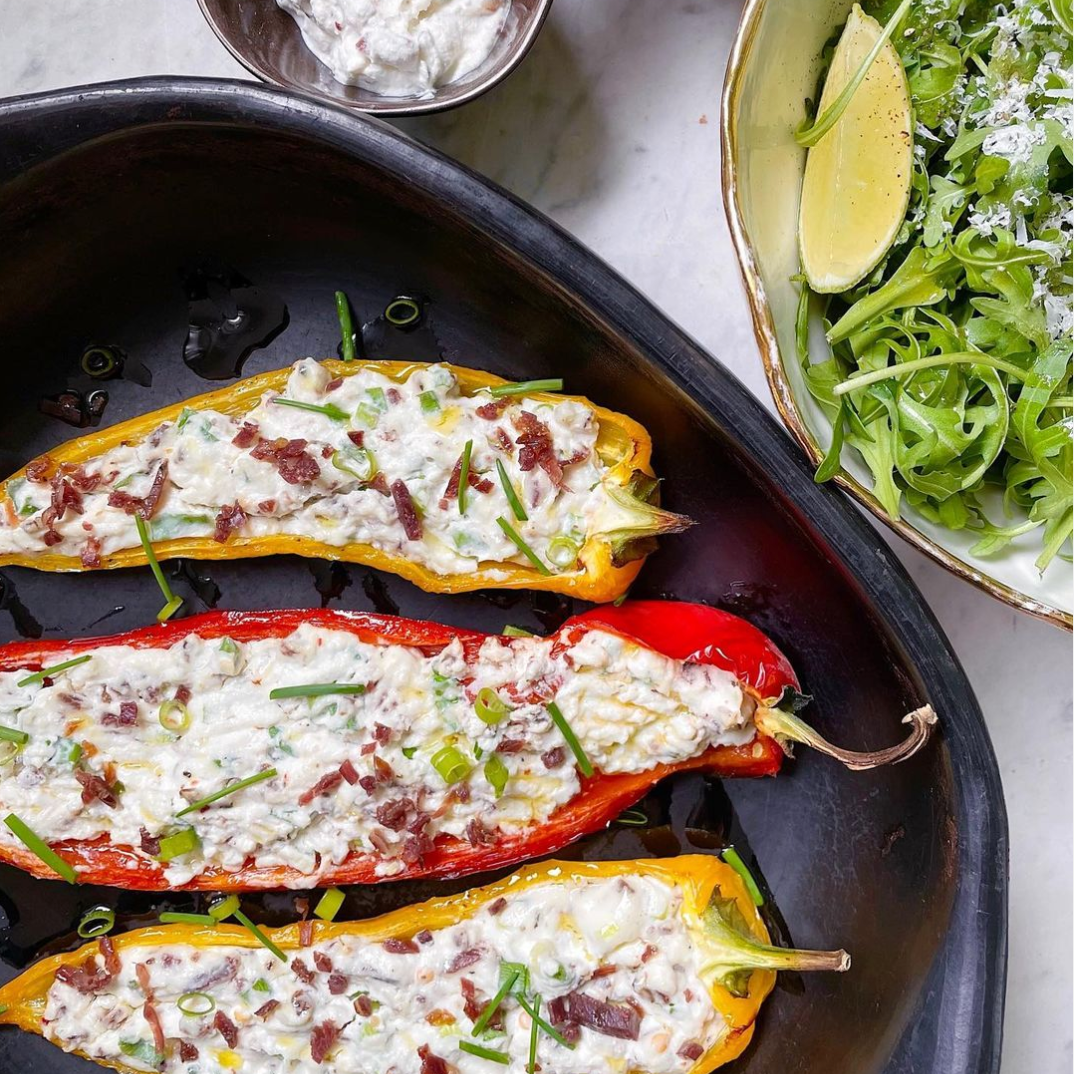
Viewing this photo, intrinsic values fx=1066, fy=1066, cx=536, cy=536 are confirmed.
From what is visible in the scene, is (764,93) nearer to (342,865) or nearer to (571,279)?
(571,279)

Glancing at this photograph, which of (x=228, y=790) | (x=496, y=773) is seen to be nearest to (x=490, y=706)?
(x=496, y=773)

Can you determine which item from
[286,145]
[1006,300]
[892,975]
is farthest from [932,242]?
[892,975]

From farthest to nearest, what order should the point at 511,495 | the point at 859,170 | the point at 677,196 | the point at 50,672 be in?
the point at 677,196 < the point at 50,672 < the point at 511,495 < the point at 859,170

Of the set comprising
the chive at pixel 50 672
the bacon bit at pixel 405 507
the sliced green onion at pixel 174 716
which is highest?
the bacon bit at pixel 405 507

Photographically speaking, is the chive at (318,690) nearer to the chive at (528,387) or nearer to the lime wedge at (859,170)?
the chive at (528,387)

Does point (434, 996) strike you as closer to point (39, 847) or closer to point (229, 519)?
point (39, 847)

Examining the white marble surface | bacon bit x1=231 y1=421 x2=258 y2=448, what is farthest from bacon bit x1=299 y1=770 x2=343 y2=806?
the white marble surface

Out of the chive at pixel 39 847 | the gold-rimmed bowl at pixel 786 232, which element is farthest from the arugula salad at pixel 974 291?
the chive at pixel 39 847
